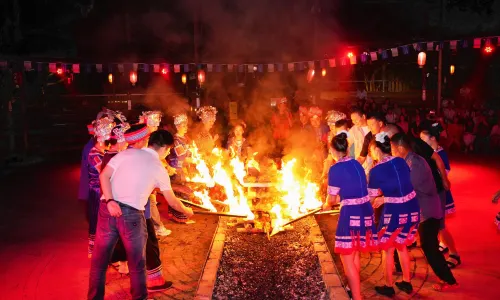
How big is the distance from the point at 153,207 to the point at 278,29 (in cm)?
871

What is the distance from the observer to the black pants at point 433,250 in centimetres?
493

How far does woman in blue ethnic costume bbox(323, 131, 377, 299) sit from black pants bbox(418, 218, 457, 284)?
83 centimetres

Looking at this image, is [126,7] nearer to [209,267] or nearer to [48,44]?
[48,44]

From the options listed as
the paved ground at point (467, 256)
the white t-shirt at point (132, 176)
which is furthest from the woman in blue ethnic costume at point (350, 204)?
the white t-shirt at point (132, 176)

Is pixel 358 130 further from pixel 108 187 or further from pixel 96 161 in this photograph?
pixel 108 187

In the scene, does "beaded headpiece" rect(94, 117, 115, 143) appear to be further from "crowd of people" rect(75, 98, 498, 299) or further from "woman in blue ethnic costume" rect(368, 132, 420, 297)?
"woman in blue ethnic costume" rect(368, 132, 420, 297)

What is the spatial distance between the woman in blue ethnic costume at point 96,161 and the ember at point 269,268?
167cm

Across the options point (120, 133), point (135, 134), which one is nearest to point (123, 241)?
point (135, 134)

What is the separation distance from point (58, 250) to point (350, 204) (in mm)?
4407

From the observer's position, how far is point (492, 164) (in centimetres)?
1273

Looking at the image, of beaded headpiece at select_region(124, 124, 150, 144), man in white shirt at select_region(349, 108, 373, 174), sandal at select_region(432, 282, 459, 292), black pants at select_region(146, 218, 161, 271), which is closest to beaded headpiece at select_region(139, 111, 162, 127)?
black pants at select_region(146, 218, 161, 271)

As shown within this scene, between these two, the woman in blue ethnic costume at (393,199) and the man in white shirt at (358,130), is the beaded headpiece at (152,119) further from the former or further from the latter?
the woman in blue ethnic costume at (393,199)

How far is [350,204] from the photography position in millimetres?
4422

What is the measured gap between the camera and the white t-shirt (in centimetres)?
429
